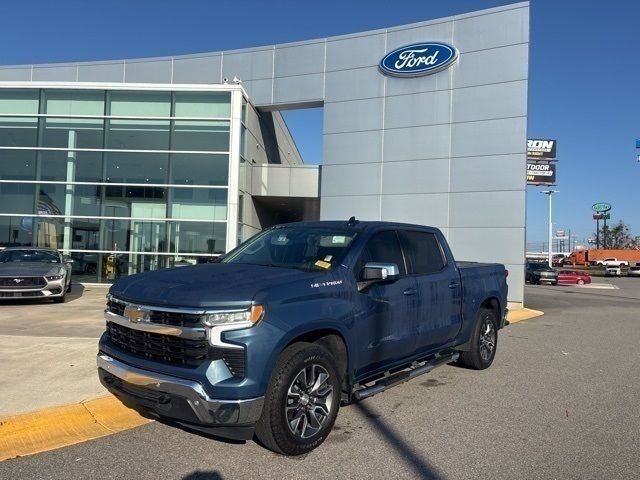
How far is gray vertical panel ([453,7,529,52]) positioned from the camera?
18.0 metres

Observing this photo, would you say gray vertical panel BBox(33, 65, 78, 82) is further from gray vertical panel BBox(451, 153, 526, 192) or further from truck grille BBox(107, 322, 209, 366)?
truck grille BBox(107, 322, 209, 366)

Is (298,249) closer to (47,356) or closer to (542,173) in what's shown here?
(47,356)

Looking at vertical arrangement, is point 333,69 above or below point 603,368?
above

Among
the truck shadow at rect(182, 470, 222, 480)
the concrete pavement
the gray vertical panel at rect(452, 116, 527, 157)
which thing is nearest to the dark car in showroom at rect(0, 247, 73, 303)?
the concrete pavement

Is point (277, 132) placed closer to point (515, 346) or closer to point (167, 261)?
point (167, 261)

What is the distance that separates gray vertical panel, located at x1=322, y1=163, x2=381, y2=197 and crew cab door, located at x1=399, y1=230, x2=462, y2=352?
13.8 metres

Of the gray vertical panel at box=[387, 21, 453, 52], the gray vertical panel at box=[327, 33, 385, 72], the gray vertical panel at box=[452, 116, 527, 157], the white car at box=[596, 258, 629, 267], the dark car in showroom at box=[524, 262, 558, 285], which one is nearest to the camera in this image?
the gray vertical panel at box=[452, 116, 527, 157]

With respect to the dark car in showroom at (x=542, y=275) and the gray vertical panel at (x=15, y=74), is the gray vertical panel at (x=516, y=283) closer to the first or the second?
the dark car in showroom at (x=542, y=275)

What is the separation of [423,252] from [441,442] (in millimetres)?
2186

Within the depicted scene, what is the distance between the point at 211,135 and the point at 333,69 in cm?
547

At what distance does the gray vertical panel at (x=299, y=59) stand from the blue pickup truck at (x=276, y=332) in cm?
1662

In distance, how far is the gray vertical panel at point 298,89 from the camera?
2092 centimetres

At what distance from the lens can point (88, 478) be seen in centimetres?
369

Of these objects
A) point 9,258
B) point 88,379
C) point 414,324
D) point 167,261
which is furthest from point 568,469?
point 167,261
